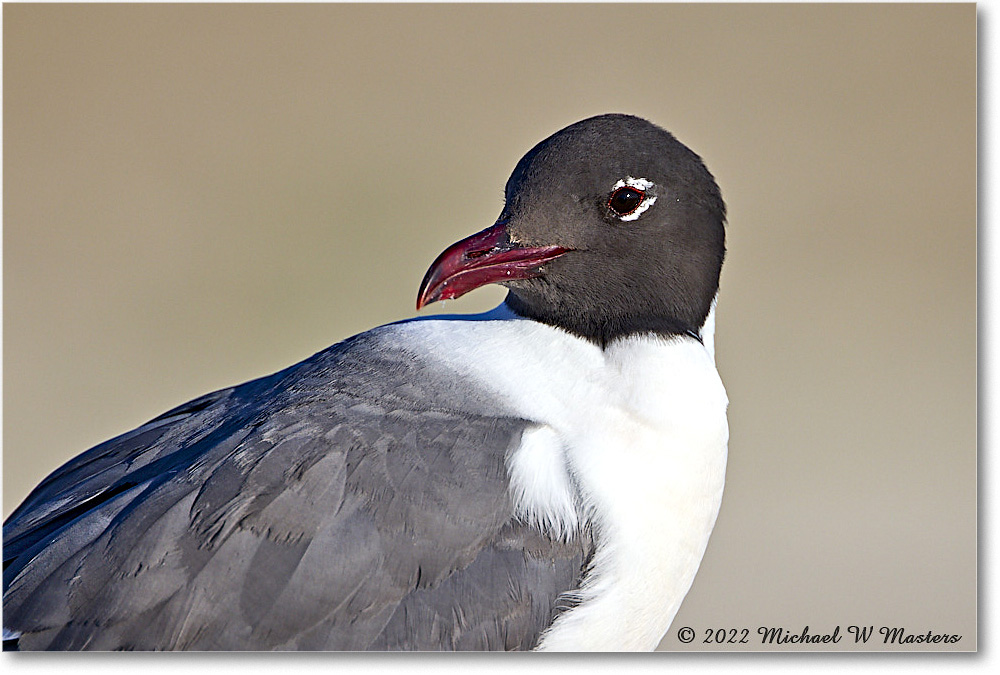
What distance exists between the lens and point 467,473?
251 centimetres

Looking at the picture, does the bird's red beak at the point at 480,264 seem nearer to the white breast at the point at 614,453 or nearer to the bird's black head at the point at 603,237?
the bird's black head at the point at 603,237

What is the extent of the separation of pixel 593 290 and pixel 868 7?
4.94 ft

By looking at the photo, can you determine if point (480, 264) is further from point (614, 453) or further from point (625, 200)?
point (614, 453)

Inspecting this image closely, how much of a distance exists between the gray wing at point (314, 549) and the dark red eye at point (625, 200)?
0.57 metres

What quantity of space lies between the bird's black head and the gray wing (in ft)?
1.14

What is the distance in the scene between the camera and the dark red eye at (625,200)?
2688 millimetres

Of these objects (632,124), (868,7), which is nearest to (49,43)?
(632,124)

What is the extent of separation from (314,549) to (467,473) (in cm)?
38

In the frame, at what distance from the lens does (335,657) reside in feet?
8.18

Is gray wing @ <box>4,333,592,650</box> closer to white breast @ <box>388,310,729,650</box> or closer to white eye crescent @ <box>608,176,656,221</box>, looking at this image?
white breast @ <box>388,310,729,650</box>

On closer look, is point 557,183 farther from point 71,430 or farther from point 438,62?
point 71,430
